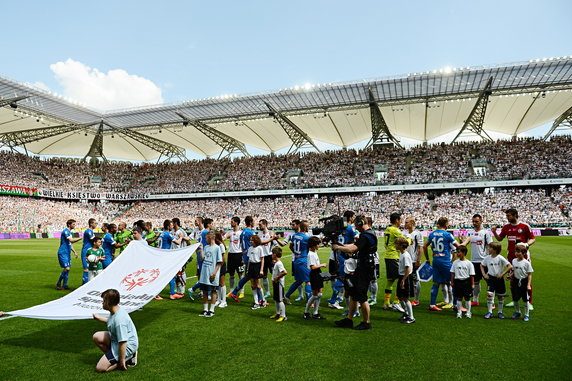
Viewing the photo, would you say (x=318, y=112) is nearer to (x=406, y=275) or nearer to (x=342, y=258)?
(x=342, y=258)

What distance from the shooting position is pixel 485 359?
517cm

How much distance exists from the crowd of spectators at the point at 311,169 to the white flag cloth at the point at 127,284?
38088 millimetres

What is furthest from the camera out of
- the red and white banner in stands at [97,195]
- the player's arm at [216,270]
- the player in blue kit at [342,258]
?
the red and white banner in stands at [97,195]

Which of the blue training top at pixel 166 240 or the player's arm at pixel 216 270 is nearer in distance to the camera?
the player's arm at pixel 216 270

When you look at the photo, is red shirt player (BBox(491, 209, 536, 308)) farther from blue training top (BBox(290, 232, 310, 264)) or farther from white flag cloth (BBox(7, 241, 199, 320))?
white flag cloth (BBox(7, 241, 199, 320))

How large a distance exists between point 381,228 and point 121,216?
3826 centimetres

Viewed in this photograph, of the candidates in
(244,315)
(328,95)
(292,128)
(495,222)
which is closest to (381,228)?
(495,222)

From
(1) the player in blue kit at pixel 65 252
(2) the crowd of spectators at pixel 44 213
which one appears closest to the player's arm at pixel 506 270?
(1) the player in blue kit at pixel 65 252

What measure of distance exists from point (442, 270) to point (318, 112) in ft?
113

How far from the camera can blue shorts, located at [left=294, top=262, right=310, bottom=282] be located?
7.96 metres

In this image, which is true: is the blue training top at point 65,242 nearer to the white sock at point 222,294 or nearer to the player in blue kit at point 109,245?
the player in blue kit at point 109,245

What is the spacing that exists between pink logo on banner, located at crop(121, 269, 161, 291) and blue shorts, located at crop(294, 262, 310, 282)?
2.90 meters

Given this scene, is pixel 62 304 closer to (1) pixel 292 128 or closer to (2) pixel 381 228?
(2) pixel 381 228

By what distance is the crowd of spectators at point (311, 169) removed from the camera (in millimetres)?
40719
